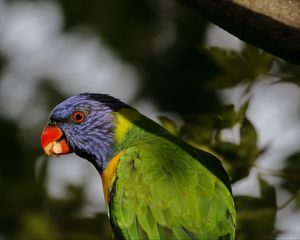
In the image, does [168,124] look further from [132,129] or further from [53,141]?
[53,141]

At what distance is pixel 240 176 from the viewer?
3.45 meters

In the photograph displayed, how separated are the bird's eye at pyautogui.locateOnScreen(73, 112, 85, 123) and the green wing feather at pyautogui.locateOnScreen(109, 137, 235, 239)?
2.60 ft

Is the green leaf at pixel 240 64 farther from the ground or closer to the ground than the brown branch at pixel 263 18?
closer to the ground

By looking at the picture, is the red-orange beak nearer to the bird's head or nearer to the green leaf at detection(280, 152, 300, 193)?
the bird's head

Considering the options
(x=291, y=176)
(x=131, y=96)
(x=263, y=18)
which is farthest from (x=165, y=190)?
(x=131, y=96)

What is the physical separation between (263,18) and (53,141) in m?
1.87

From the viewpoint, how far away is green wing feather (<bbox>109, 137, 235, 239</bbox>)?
131 inches

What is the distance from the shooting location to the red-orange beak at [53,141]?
13.7ft

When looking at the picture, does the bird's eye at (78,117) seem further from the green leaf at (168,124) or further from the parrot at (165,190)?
the green leaf at (168,124)

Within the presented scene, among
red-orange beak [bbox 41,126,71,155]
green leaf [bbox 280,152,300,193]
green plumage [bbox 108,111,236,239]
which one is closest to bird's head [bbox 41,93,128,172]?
red-orange beak [bbox 41,126,71,155]

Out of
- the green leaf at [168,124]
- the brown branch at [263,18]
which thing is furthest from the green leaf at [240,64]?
the brown branch at [263,18]

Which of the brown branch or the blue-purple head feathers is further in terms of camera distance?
the blue-purple head feathers

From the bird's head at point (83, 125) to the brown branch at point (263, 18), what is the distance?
1.60 meters

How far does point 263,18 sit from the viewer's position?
270 cm
